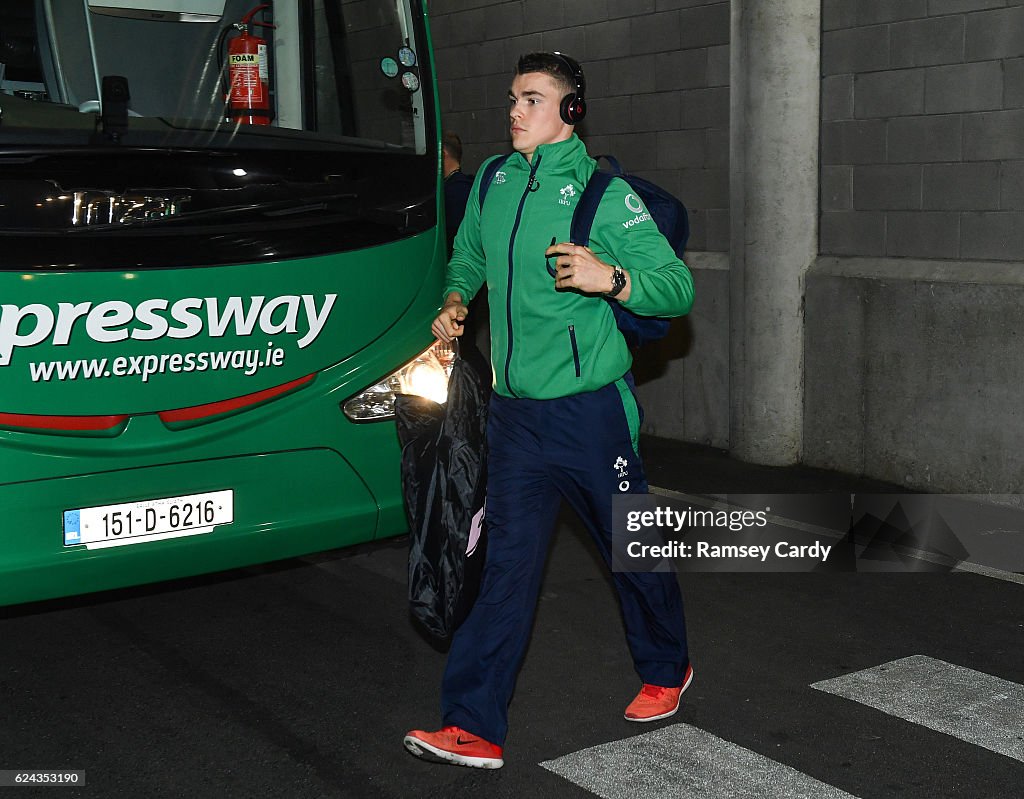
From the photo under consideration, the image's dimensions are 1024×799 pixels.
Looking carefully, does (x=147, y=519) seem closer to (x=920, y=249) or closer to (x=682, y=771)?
(x=682, y=771)

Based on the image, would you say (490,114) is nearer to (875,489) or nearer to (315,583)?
(875,489)

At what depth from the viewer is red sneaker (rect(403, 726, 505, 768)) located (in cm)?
382

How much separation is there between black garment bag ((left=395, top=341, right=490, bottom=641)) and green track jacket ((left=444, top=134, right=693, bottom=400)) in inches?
5.8

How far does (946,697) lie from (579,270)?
1957mm

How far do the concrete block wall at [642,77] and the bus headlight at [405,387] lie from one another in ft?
13.2

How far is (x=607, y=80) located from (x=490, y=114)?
4.36ft

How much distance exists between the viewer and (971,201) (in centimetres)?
708

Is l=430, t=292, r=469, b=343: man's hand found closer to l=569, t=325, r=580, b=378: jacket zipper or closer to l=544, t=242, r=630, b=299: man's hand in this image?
l=569, t=325, r=580, b=378: jacket zipper

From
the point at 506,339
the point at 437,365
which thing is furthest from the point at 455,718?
the point at 437,365

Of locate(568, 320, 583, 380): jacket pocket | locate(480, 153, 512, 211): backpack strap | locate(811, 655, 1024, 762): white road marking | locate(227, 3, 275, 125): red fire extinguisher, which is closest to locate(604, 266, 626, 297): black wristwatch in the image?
locate(568, 320, 583, 380): jacket pocket

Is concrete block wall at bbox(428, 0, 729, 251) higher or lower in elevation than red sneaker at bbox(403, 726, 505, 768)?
higher

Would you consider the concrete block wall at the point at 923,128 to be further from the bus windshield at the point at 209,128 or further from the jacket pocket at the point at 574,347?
the jacket pocket at the point at 574,347


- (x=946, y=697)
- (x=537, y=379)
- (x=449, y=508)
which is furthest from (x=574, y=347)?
(x=946, y=697)

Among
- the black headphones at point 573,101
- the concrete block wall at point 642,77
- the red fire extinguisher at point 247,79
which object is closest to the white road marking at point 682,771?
the black headphones at point 573,101
